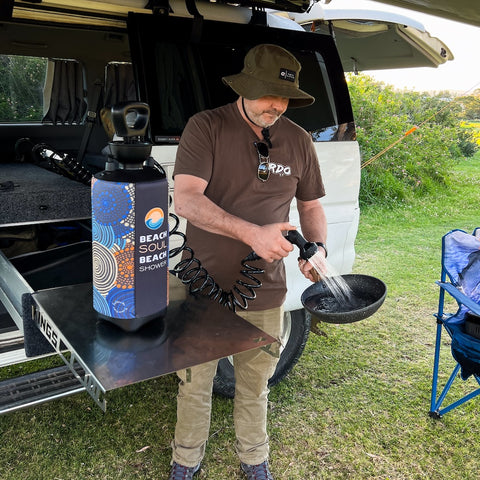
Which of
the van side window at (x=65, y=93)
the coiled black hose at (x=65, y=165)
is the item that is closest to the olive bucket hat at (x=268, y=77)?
the coiled black hose at (x=65, y=165)

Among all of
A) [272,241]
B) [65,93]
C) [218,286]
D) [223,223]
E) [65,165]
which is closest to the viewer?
[272,241]

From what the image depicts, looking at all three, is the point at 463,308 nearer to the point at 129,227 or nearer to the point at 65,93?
the point at 129,227

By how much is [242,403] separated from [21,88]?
10.1ft

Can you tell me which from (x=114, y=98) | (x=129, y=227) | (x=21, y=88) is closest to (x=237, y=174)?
(x=129, y=227)

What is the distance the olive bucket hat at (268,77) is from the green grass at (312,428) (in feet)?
6.73

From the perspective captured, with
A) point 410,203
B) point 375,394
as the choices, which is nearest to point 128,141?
point 375,394

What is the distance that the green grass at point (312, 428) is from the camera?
310 centimetres

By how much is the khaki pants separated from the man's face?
91cm

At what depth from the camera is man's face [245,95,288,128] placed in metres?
2.39

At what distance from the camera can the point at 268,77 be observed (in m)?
2.34

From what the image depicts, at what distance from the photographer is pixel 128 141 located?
1.52m

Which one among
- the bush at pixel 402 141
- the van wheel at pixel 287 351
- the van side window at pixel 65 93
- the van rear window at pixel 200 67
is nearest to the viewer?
the van rear window at pixel 200 67

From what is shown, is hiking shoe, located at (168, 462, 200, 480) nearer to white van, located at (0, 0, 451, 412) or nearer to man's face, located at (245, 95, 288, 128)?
white van, located at (0, 0, 451, 412)

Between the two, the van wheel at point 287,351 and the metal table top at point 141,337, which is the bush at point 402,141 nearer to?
the van wheel at point 287,351
